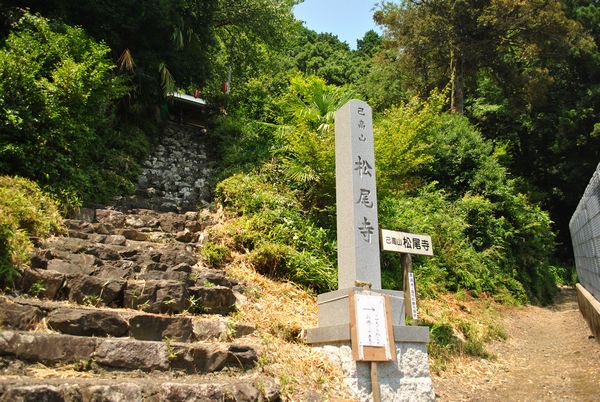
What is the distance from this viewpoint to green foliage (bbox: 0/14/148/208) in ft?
23.6

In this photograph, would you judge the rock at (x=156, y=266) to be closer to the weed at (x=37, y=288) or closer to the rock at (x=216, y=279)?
the rock at (x=216, y=279)

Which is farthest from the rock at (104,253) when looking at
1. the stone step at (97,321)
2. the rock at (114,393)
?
the rock at (114,393)

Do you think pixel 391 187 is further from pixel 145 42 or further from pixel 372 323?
pixel 145 42

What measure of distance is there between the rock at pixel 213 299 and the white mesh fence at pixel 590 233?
5522mm

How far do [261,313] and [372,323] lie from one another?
151 cm

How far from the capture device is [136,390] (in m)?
3.53

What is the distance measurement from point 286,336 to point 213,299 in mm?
969

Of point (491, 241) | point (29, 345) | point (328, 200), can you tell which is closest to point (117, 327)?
point (29, 345)

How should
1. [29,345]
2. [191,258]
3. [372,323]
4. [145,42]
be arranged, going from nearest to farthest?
[29,345] → [372,323] → [191,258] → [145,42]

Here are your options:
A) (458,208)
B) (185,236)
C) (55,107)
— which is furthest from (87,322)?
(458,208)

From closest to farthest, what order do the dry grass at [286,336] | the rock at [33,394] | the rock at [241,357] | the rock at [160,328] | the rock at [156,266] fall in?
1. the rock at [33,394]
2. the rock at [160,328]
3. the rock at [241,357]
4. the dry grass at [286,336]
5. the rock at [156,266]

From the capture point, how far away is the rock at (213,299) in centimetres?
529

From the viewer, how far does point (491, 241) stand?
12.6 metres

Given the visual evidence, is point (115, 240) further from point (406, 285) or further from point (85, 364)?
point (406, 285)
